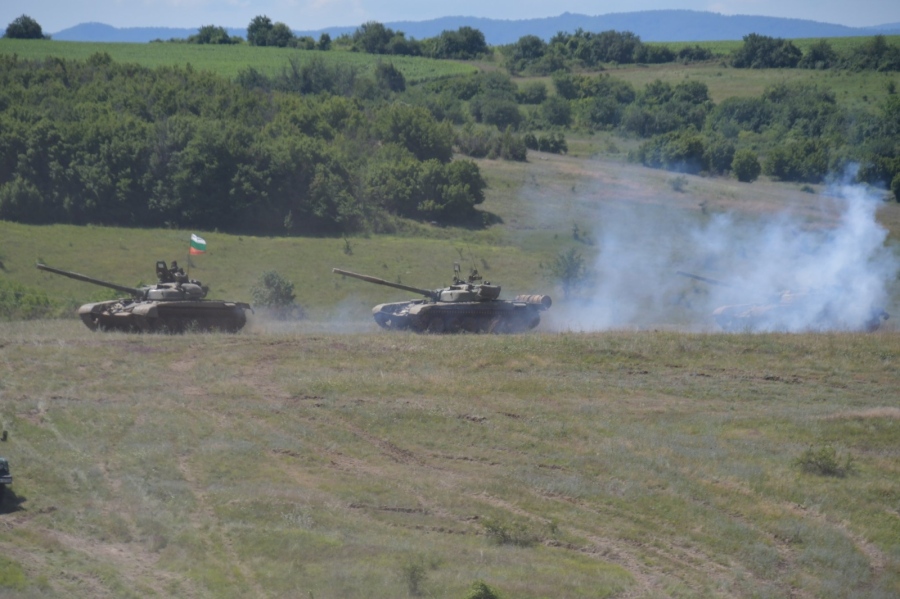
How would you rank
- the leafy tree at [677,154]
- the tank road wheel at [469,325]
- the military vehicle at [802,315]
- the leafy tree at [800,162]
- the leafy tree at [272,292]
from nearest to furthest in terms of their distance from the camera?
the tank road wheel at [469,325] → the military vehicle at [802,315] → the leafy tree at [272,292] → the leafy tree at [800,162] → the leafy tree at [677,154]

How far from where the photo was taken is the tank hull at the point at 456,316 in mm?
32812

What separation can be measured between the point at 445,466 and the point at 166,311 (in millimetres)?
13597

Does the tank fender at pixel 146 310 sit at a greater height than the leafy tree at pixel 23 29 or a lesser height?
lesser

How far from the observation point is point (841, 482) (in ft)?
68.2

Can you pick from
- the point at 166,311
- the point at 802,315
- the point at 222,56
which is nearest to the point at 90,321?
the point at 166,311

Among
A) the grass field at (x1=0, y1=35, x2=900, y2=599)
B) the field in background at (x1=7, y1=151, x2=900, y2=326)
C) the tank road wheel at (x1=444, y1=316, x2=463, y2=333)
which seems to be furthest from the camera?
the field in background at (x1=7, y1=151, x2=900, y2=326)

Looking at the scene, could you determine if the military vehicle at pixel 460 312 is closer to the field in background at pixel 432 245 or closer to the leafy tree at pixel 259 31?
the field in background at pixel 432 245

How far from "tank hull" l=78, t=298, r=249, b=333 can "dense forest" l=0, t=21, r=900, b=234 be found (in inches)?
1106

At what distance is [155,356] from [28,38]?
93.9 metres

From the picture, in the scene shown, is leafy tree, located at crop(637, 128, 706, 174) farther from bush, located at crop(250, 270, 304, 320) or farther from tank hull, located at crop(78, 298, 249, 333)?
tank hull, located at crop(78, 298, 249, 333)

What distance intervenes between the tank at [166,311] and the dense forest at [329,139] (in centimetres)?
2776

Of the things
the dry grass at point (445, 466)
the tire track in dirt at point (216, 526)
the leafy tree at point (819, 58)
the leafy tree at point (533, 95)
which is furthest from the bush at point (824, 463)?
the leafy tree at point (819, 58)

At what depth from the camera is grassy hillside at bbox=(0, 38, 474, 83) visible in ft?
328

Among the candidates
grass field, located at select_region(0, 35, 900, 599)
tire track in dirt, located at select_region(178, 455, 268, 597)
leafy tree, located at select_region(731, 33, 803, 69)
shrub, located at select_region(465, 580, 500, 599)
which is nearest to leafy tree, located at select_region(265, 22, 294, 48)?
leafy tree, located at select_region(731, 33, 803, 69)
